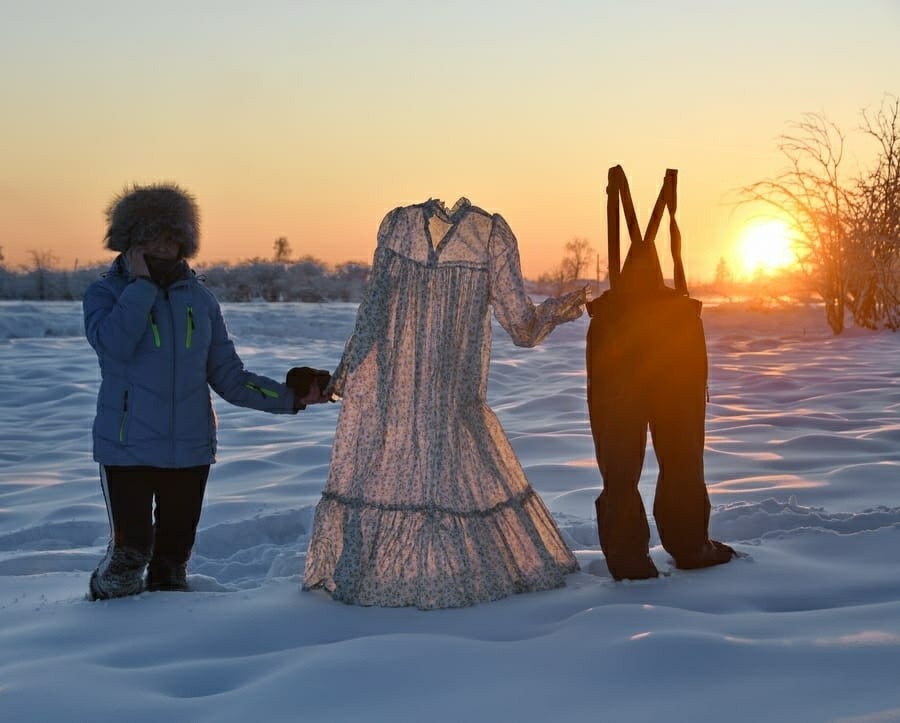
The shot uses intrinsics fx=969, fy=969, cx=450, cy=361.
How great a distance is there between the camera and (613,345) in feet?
10.2

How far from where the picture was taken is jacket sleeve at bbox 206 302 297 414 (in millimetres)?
3535

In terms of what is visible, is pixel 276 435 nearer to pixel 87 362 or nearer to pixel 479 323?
pixel 479 323

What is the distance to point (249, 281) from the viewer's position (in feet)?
103

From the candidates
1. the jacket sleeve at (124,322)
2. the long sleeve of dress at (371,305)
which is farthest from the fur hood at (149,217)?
the long sleeve of dress at (371,305)

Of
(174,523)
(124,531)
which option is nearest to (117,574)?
(124,531)

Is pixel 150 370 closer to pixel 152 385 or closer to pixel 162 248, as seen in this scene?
pixel 152 385

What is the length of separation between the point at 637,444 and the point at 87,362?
9.83 meters

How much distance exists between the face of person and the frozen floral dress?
0.76m

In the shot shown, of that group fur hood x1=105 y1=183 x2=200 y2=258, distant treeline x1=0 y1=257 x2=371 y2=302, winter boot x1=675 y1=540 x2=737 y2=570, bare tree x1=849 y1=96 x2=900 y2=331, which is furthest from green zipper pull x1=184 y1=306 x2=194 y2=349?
distant treeline x1=0 y1=257 x2=371 y2=302

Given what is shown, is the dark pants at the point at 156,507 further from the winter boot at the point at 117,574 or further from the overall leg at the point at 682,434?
the overall leg at the point at 682,434

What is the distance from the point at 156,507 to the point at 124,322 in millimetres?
672

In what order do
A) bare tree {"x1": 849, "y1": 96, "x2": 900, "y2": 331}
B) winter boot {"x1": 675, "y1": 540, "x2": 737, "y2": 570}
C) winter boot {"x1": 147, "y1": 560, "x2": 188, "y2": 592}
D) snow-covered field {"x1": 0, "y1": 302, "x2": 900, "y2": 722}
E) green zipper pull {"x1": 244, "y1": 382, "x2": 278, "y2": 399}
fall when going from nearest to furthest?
snow-covered field {"x1": 0, "y1": 302, "x2": 900, "y2": 722}, winter boot {"x1": 675, "y1": 540, "x2": 737, "y2": 570}, winter boot {"x1": 147, "y1": 560, "x2": 188, "y2": 592}, green zipper pull {"x1": 244, "y1": 382, "x2": 278, "y2": 399}, bare tree {"x1": 849, "y1": 96, "x2": 900, "y2": 331}

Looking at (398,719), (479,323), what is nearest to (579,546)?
(479,323)

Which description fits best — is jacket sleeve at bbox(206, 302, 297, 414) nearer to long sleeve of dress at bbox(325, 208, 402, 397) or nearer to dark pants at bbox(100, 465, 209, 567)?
dark pants at bbox(100, 465, 209, 567)
